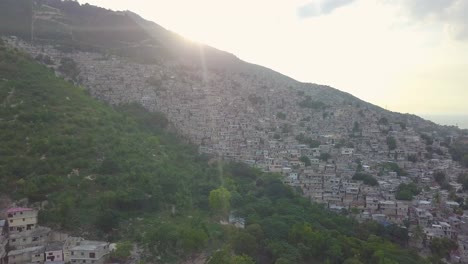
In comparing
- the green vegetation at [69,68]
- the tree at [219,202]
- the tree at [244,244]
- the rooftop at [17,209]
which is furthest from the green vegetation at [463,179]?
the green vegetation at [69,68]

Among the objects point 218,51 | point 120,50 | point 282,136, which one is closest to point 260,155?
point 282,136

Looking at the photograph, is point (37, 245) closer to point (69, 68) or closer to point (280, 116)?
point (280, 116)

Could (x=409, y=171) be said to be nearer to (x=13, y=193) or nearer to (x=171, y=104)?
(x=171, y=104)

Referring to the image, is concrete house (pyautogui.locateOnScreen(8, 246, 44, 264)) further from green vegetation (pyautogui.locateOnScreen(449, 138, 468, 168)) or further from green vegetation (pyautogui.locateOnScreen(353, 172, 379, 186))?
green vegetation (pyautogui.locateOnScreen(449, 138, 468, 168))

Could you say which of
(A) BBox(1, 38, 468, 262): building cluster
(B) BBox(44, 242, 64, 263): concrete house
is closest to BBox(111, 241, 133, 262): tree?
(B) BBox(44, 242, 64, 263): concrete house

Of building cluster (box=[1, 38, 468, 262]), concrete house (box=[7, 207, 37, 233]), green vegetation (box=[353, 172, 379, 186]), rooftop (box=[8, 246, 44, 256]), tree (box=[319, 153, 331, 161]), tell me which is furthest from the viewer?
tree (box=[319, 153, 331, 161])

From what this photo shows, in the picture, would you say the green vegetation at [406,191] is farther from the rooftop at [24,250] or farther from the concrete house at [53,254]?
the rooftop at [24,250]

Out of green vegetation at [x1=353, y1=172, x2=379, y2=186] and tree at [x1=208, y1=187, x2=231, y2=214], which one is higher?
green vegetation at [x1=353, y1=172, x2=379, y2=186]

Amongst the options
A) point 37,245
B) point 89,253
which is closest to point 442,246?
point 89,253
